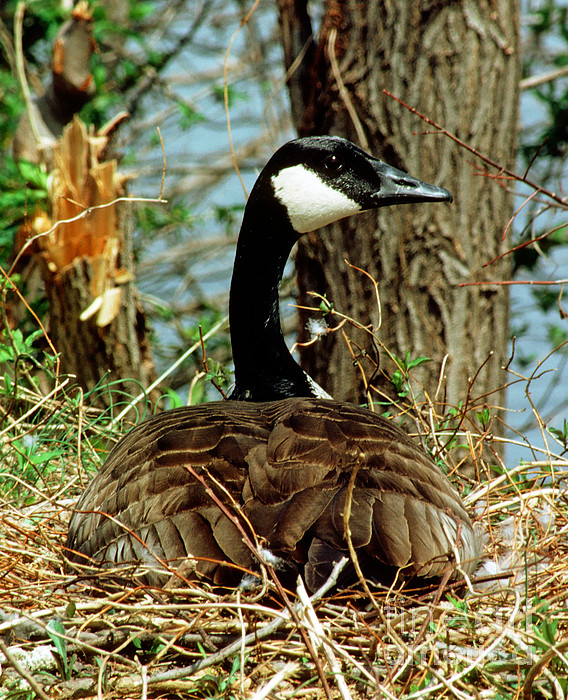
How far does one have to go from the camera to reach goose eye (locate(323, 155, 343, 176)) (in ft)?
10.4

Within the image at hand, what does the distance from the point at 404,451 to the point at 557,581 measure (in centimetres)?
59

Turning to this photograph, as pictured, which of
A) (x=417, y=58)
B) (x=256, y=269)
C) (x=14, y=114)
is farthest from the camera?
(x=14, y=114)

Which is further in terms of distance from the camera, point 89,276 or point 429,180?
point 89,276

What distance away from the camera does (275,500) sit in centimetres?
196

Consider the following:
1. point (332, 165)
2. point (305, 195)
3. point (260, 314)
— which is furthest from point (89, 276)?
point (332, 165)

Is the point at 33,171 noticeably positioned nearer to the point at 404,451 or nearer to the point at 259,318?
the point at 259,318

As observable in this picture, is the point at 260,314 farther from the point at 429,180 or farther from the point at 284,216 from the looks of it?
the point at 429,180

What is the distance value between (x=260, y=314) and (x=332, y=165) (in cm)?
74

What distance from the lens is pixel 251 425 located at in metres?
2.33

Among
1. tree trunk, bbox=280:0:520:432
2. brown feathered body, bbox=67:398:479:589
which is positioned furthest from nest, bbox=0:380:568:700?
tree trunk, bbox=280:0:520:432

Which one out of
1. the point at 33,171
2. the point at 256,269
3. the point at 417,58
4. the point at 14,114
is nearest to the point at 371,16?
the point at 417,58

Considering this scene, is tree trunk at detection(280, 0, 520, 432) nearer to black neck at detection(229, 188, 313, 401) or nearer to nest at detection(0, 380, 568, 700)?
black neck at detection(229, 188, 313, 401)

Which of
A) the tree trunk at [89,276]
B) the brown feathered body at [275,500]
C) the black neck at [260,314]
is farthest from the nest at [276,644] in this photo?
the tree trunk at [89,276]

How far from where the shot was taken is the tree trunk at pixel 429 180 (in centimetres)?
407
